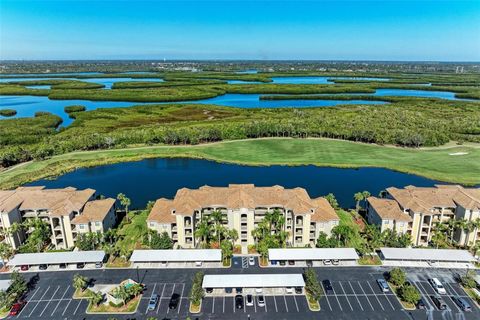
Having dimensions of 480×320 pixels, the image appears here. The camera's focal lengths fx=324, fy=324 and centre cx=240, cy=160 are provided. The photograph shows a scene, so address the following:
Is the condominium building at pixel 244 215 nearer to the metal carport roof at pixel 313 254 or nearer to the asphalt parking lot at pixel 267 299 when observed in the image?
the metal carport roof at pixel 313 254

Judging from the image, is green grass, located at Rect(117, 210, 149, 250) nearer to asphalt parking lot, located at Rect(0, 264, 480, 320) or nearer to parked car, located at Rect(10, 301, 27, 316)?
asphalt parking lot, located at Rect(0, 264, 480, 320)

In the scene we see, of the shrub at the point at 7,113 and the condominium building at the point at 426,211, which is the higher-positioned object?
the shrub at the point at 7,113

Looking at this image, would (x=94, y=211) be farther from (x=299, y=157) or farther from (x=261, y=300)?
(x=299, y=157)

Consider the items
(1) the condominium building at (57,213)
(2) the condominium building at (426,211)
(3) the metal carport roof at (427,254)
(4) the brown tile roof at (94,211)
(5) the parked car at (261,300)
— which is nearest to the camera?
(5) the parked car at (261,300)

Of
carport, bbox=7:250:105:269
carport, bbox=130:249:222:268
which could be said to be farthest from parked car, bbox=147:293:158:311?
carport, bbox=7:250:105:269

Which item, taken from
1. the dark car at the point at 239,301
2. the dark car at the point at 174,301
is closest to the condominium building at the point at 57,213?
the dark car at the point at 174,301

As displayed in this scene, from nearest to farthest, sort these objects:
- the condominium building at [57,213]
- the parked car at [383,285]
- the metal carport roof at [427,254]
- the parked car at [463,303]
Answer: the parked car at [463,303] < the parked car at [383,285] < the metal carport roof at [427,254] < the condominium building at [57,213]
